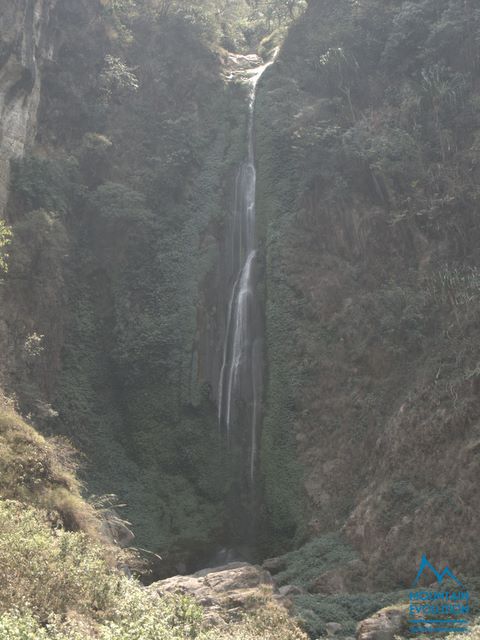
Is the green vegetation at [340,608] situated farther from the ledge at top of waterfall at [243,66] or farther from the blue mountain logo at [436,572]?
the ledge at top of waterfall at [243,66]

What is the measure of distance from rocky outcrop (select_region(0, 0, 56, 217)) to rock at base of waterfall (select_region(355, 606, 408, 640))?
1941cm

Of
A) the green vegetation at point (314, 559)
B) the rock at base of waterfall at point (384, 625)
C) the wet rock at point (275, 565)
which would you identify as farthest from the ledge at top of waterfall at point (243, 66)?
the rock at base of waterfall at point (384, 625)

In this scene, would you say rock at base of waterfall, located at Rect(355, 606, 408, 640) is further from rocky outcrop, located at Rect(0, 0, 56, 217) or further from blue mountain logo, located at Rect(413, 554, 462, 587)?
rocky outcrop, located at Rect(0, 0, 56, 217)

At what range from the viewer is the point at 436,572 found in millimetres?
16109

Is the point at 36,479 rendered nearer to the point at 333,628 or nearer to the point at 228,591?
the point at 228,591

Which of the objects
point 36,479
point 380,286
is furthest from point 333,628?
point 380,286

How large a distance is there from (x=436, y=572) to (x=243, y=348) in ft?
39.9

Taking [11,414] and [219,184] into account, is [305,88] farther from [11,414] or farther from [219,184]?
[11,414]

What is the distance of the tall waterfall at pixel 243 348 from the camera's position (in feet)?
79.5

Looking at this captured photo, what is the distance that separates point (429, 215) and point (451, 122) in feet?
18.0

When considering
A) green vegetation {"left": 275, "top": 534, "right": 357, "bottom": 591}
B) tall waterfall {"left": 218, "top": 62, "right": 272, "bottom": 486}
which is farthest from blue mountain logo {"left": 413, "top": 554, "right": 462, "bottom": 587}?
tall waterfall {"left": 218, "top": 62, "right": 272, "bottom": 486}

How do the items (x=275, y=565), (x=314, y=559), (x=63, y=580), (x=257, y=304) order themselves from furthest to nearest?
(x=257, y=304) < (x=275, y=565) < (x=314, y=559) < (x=63, y=580)

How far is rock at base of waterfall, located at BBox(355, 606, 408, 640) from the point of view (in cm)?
1286

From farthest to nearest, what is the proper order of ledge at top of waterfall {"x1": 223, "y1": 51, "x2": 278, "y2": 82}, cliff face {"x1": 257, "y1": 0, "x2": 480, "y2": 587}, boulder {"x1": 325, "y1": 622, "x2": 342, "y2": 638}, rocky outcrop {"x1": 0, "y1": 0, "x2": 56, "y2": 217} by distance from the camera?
ledge at top of waterfall {"x1": 223, "y1": 51, "x2": 278, "y2": 82}, rocky outcrop {"x1": 0, "y1": 0, "x2": 56, "y2": 217}, cliff face {"x1": 257, "y1": 0, "x2": 480, "y2": 587}, boulder {"x1": 325, "y1": 622, "x2": 342, "y2": 638}
